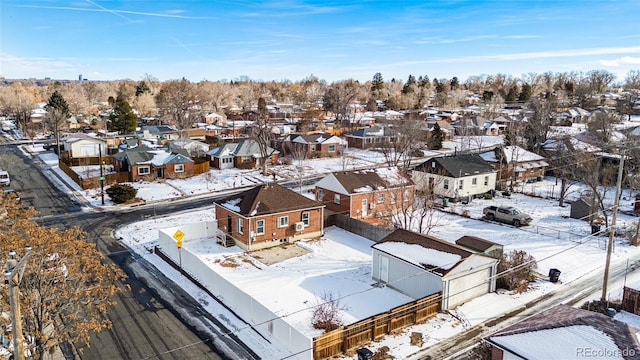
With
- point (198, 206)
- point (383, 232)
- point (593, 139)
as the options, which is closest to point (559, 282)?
point (383, 232)

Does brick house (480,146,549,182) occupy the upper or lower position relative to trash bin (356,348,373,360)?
upper

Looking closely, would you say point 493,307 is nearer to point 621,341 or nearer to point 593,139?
point 621,341

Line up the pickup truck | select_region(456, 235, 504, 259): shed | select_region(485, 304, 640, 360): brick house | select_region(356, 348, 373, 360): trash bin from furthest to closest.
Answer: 1. the pickup truck
2. select_region(456, 235, 504, 259): shed
3. select_region(356, 348, 373, 360): trash bin
4. select_region(485, 304, 640, 360): brick house

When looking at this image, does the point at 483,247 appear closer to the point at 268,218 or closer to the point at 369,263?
the point at 369,263

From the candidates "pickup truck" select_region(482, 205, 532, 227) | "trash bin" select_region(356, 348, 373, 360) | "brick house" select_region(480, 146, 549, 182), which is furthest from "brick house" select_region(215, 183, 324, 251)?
"brick house" select_region(480, 146, 549, 182)

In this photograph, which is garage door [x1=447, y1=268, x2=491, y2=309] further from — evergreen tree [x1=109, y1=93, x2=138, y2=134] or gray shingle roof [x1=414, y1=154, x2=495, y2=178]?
evergreen tree [x1=109, y1=93, x2=138, y2=134]

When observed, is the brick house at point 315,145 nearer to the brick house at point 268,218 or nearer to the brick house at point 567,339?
the brick house at point 268,218

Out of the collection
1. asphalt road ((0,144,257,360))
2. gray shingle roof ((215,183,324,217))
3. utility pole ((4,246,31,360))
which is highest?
utility pole ((4,246,31,360))
